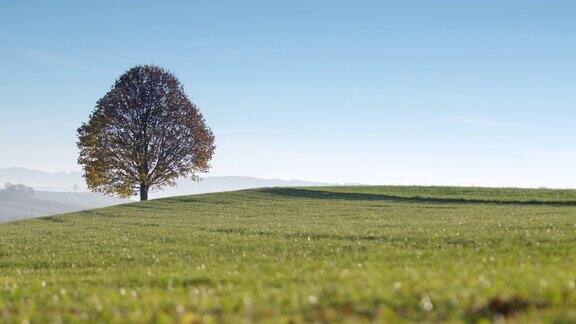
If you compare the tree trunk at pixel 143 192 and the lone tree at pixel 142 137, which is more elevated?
the lone tree at pixel 142 137

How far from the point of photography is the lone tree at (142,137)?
69.6m

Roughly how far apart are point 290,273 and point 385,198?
164ft

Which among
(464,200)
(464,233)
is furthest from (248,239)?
(464,200)

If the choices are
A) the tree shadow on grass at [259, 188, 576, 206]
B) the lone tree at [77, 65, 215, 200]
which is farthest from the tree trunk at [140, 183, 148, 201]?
the tree shadow on grass at [259, 188, 576, 206]

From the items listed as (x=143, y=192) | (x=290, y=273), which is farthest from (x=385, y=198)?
(x=290, y=273)

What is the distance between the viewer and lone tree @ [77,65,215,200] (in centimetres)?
6956

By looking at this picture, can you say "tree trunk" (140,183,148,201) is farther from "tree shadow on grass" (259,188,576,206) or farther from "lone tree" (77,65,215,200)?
"tree shadow on grass" (259,188,576,206)

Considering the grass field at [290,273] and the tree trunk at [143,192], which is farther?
the tree trunk at [143,192]

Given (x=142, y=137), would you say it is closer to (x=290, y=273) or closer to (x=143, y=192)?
(x=143, y=192)

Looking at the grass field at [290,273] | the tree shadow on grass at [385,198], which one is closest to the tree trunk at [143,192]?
the tree shadow on grass at [385,198]

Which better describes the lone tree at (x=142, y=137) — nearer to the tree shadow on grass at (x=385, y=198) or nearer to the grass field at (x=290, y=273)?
the tree shadow on grass at (x=385, y=198)

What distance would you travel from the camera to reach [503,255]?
1831 centimetres

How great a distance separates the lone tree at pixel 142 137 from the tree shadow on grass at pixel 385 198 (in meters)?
10.7

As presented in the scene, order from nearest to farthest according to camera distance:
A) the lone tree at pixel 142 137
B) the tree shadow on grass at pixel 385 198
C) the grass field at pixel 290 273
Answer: the grass field at pixel 290 273, the tree shadow on grass at pixel 385 198, the lone tree at pixel 142 137
